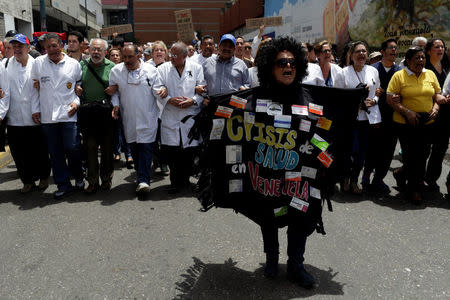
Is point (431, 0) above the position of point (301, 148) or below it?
above

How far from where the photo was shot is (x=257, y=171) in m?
3.06

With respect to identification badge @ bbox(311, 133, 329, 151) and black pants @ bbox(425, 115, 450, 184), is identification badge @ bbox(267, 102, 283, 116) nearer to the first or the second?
identification badge @ bbox(311, 133, 329, 151)

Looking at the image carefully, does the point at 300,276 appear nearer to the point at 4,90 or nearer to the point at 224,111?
the point at 224,111

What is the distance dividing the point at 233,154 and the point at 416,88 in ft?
10.2

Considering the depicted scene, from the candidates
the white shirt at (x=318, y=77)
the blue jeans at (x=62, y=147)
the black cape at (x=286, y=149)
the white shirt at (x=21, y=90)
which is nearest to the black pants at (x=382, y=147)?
the white shirt at (x=318, y=77)

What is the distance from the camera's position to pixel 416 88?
197 inches

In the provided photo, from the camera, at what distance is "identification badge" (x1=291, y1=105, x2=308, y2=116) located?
2945 millimetres

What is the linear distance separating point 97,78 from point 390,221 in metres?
4.13

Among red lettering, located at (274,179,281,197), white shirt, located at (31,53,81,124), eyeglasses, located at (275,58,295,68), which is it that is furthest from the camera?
white shirt, located at (31,53,81,124)

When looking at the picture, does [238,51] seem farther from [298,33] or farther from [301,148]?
[298,33]

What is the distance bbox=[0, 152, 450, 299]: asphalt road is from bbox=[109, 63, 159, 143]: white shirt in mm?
938

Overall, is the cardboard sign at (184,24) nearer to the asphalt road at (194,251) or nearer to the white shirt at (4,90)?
the white shirt at (4,90)

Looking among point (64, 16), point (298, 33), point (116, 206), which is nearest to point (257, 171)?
point (116, 206)

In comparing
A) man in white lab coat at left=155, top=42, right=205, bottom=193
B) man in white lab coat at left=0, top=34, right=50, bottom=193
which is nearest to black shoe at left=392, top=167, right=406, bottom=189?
man in white lab coat at left=155, top=42, right=205, bottom=193
